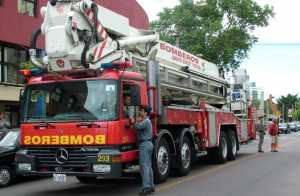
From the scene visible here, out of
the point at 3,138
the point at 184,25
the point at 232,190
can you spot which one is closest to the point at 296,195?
the point at 232,190

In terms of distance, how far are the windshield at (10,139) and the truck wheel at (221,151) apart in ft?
20.8

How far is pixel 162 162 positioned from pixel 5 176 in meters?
3.84

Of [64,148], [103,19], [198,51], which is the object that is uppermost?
[198,51]

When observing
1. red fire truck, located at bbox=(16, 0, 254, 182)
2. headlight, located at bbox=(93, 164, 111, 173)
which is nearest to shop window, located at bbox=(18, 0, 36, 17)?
red fire truck, located at bbox=(16, 0, 254, 182)

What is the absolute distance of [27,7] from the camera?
28.5 m

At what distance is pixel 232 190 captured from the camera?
1188cm

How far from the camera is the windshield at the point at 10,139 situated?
1428 cm

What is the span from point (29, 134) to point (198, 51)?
114ft

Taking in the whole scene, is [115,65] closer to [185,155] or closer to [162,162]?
[162,162]

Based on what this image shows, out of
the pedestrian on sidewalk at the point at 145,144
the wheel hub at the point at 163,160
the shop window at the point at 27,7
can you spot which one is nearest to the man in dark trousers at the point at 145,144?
the pedestrian on sidewalk at the point at 145,144

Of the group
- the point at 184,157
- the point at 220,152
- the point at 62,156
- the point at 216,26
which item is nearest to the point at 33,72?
the point at 62,156

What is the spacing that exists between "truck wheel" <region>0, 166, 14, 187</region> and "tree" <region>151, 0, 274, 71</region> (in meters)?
32.4

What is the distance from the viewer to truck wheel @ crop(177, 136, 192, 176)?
1401 centimetres

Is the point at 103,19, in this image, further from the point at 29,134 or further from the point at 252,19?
the point at 252,19
